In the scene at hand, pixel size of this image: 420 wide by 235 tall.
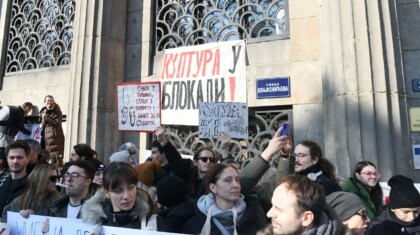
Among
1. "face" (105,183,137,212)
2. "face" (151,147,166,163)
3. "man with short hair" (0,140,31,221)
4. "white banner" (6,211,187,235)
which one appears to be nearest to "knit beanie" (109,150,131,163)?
"face" (151,147,166,163)

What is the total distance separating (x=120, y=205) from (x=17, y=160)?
6.16 feet

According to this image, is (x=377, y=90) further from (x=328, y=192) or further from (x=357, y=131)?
(x=328, y=192)

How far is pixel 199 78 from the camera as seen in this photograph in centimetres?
787

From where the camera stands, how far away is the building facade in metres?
5.68

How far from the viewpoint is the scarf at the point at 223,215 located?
8.60ft

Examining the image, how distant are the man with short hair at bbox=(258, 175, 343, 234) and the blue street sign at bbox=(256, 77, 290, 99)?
5.56 m

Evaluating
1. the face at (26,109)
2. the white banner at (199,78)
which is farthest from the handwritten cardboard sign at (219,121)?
the face at (26,109)

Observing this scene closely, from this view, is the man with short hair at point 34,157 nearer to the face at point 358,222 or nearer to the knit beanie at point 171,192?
the knit beanie at point 171,192

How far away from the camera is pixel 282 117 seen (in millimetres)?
7508

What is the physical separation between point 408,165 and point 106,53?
664 cm

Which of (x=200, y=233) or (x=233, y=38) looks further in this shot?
(x=233, y=38)

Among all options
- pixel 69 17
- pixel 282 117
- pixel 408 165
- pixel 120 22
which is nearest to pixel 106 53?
pixel 120 22

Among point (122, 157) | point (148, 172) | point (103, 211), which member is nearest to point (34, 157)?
point (122, 157)

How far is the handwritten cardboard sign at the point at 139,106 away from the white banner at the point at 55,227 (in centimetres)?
372
